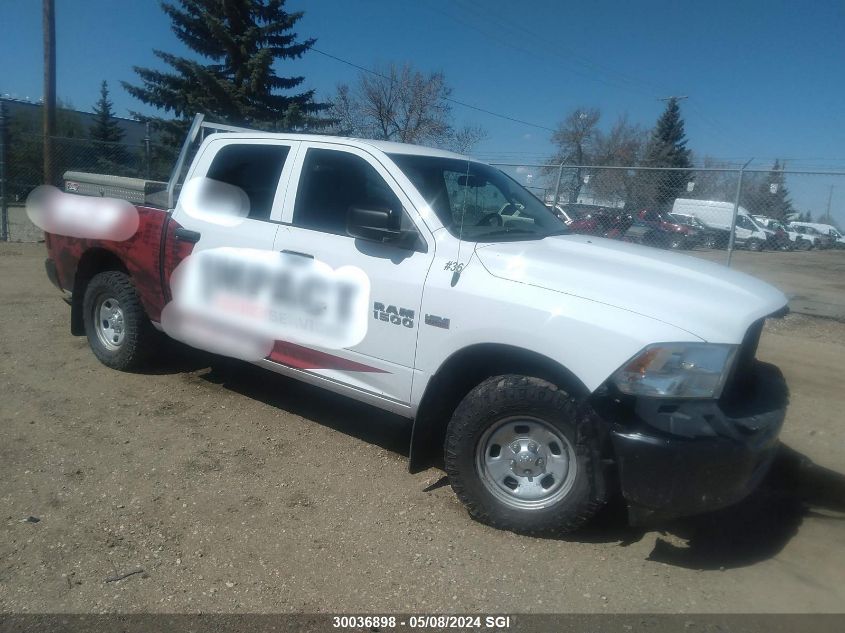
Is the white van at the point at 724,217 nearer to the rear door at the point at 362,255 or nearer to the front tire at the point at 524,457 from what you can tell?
the rear door at the point at 362,255

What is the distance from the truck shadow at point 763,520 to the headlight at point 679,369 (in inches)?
38.3

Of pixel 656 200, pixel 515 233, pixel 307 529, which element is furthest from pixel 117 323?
pixel 656 200

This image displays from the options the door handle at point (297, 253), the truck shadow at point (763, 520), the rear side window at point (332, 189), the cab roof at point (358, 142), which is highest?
the cab roof at point (358, 142)

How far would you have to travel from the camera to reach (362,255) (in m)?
3.81

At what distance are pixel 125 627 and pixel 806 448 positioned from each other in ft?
14.4

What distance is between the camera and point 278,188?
4.33m

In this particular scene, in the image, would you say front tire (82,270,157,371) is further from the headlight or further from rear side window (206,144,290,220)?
the headlight

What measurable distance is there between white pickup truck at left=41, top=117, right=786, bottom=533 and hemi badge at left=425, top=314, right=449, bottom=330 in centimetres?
1

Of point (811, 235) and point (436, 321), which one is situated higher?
point (811, 235)

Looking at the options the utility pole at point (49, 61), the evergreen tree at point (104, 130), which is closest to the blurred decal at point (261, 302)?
the utility pole at point (49, 61)

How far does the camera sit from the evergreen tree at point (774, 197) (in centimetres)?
1036

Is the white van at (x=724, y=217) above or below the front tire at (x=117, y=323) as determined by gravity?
above

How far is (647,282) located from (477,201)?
1371 millimetres

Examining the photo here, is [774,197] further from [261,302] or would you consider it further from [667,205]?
[261,302]
